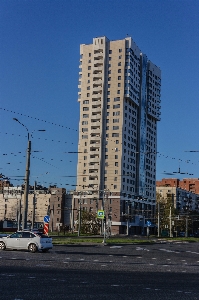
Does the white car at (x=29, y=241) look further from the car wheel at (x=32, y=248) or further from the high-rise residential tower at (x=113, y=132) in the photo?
the high-rise residential tower at (x=113, y=132)

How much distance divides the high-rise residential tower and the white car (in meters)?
81.4

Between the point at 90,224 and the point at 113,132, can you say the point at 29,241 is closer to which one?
the point at 90,224

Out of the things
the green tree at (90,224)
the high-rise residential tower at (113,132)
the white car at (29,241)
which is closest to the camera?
the white car at (29,241)

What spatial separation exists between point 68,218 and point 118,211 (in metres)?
24.1

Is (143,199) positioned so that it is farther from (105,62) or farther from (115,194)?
(105,62)

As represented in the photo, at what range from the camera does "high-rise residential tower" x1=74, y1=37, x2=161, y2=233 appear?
377ft

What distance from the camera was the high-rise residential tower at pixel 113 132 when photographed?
114812mm

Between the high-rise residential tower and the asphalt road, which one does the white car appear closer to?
the asphalt road

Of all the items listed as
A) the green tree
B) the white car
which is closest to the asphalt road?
the white car

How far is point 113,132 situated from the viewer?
385ft

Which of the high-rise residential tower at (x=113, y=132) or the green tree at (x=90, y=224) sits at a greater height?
the high-rise residential tower at (x=113, y=132)

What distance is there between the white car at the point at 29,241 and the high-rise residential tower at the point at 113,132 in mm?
81398

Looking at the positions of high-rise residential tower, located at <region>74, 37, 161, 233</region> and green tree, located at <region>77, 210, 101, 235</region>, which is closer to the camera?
green tree, located at <region>77, 210, 101, 235</region>

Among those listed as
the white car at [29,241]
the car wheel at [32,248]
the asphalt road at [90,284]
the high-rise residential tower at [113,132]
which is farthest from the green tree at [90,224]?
the asphalt road at [90,284]
